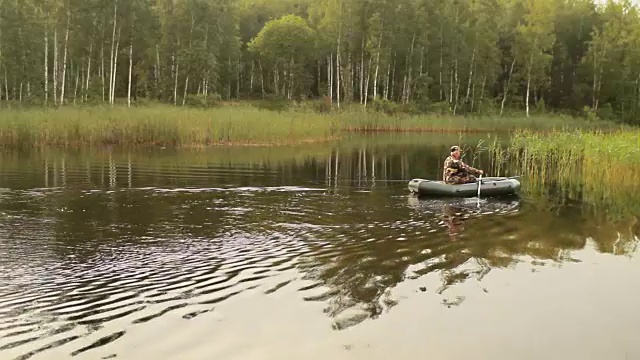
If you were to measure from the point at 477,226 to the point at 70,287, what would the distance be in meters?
6.89

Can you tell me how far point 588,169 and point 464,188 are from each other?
4956 millimetres

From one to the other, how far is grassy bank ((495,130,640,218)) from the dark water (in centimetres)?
149

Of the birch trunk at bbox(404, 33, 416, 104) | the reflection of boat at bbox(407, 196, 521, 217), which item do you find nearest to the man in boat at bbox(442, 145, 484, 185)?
the reflection of boat at bbox(407, 196, 521, 217)

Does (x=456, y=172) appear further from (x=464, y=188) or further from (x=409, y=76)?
(x=409, y=76)

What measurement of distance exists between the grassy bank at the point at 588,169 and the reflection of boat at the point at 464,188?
146 cm

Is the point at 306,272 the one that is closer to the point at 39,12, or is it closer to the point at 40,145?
the point at 40,145

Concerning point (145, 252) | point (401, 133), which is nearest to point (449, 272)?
point (145, 252)

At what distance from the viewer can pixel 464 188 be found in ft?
45.9

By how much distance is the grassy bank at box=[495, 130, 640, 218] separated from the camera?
14273mm

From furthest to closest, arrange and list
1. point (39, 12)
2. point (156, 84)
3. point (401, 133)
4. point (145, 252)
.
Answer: point (156, 84), point (401, 133), point (39, 12), point (145, 252)

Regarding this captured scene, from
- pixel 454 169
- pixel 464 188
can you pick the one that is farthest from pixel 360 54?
pixel 464 188

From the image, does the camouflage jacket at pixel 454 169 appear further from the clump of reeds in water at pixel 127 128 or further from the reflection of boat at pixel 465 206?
the clump of reeds in water at pixel 127 128

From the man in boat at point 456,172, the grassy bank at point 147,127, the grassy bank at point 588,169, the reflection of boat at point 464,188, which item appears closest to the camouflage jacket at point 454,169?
the man in boat at point 456,172

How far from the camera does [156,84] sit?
4912cm
